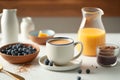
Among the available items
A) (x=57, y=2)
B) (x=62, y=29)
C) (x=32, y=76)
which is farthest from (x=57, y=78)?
(x=62, y=29)

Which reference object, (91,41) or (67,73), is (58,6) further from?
(67,73)

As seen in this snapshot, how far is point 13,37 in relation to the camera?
5.06 feet

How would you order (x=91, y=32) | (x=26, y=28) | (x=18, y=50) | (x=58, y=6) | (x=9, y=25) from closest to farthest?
(x=18, y=50) < (x=91, y=32) < (x=9, y=25) < (x=26, y=28) < (x=58, y=6)

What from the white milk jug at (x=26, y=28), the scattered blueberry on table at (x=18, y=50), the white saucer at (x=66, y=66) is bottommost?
the white saucer at (x=66, y=66)

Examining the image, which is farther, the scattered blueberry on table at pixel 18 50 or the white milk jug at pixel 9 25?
the white milk jug at pixel 9 25

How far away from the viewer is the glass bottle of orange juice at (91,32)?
4.50 feet

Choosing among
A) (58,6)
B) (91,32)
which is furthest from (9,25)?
(58,6)

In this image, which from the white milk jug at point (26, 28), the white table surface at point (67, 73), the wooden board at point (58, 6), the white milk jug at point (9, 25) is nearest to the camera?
the white table surface at point (67, 73)

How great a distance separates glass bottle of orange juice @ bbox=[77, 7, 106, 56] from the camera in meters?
1.37

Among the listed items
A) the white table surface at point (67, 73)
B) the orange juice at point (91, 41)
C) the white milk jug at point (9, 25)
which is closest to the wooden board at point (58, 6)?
the white milk jug at point (9, 25)

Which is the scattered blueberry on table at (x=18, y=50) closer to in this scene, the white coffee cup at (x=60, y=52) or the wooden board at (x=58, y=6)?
the white coffee cup at (x=60, y=52)

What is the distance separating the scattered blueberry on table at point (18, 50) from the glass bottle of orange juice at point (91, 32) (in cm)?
25

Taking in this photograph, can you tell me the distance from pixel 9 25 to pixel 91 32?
1.42ft

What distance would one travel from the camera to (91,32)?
1.42m
